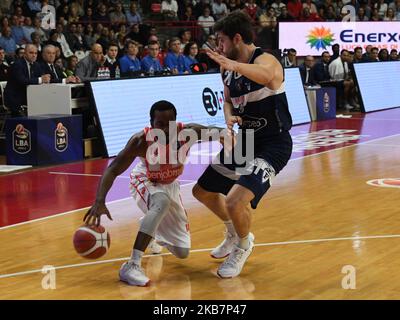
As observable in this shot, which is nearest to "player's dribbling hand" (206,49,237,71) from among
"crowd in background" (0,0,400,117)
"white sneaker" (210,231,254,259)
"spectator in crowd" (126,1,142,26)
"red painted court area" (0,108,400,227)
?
"white sneaker" (210,231,254,259)

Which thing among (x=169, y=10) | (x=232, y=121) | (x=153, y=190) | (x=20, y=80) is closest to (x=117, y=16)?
(x=169, y=10)

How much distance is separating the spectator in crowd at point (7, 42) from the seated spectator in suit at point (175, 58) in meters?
3.34

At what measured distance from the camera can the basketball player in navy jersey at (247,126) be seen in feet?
19.8

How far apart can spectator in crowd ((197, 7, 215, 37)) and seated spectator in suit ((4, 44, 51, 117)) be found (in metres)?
10.9

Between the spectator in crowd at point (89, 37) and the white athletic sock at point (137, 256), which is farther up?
the spectator in crowd at point (89, 37)

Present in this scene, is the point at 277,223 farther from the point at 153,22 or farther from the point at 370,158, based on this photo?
the point at 153,22

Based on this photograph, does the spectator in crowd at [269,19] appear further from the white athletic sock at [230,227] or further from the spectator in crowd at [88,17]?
the white athletic sock at [230,227]

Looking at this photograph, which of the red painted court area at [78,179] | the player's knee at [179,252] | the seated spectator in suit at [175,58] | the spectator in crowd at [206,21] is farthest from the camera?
the spectator in crowd at [206,21]

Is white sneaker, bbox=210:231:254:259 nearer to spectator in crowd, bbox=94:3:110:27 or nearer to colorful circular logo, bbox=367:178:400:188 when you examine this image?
colorful circular logo, bbox=367:178:400:188

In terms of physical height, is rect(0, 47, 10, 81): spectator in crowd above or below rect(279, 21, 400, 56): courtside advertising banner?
below

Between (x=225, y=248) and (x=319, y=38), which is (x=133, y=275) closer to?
(x=225, y=248)

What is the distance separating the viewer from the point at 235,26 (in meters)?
6.02

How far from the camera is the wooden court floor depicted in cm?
585

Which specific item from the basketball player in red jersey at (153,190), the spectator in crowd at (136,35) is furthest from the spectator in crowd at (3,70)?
the basketball player in red jersey at (153,190)
